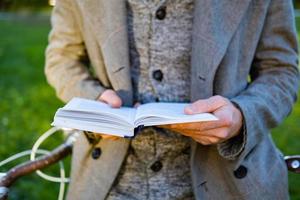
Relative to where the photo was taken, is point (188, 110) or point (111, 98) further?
point (111, 98)

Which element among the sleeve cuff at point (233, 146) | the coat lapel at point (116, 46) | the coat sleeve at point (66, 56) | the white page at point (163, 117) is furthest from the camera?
the coat sleeve at point (66, 56)

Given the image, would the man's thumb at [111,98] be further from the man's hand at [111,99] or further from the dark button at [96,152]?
the dark button at [96,152]

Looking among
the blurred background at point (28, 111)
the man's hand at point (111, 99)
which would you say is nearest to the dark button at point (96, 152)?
the man's hand at point (111, 99)

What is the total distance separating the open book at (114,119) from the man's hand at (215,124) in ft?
0.19

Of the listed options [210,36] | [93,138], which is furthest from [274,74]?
[93,138]

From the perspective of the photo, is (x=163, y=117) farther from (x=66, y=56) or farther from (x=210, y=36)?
(x=66, y=56)

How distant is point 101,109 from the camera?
1.65 metres

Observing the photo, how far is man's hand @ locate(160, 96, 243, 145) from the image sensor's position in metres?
1.67

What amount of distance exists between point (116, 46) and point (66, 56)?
0.23 meters

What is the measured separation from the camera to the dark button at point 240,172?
1.86m

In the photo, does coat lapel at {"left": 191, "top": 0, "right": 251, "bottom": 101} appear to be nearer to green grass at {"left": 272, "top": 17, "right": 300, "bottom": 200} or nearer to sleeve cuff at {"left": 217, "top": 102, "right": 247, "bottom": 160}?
sleeve cuff at {"left": 217, "top": 102, "right": 247, "bottom": 160}

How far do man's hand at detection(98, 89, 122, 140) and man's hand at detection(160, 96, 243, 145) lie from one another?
17 cm

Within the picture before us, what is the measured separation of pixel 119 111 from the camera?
1696mm

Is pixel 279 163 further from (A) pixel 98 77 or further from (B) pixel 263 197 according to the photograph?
(A) pixel 98 77
